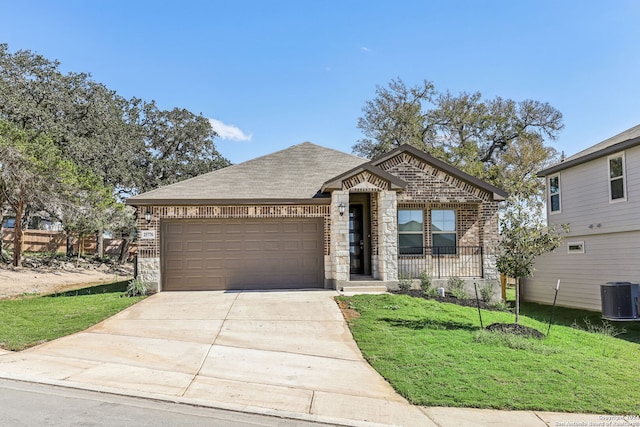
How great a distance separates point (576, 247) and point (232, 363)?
14368 millimetres

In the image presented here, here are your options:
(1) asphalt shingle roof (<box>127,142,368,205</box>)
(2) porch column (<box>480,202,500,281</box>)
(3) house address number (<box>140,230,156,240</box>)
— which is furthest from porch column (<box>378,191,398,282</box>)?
(3) house address number (<box>140,230,156,240</box>)

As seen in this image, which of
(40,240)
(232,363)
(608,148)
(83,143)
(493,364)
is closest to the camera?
(493,364)

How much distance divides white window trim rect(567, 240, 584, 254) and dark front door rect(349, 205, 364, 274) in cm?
794

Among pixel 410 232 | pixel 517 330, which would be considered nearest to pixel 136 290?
pixel 410 232

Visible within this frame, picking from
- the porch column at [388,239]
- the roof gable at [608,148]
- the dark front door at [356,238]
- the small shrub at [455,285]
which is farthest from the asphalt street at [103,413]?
the roof gable at [608,148]

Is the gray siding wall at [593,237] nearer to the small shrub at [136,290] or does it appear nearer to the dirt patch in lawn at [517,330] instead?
the dirt patch in lawn at [517,330]

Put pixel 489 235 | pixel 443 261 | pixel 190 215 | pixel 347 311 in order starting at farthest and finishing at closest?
pixel 443 261, pixel 489 235, pixel 190 215, pixel 347 311

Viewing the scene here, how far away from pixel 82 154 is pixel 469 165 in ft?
77.1

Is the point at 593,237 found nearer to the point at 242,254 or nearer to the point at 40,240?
the point at 242,254

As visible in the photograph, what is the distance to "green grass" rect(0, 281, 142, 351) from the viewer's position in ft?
28.6

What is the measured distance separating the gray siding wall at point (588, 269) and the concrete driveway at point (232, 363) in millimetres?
9835

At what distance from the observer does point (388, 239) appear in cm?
1381

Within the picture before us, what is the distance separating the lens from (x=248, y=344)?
827 cm

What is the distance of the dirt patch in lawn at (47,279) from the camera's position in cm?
1756
